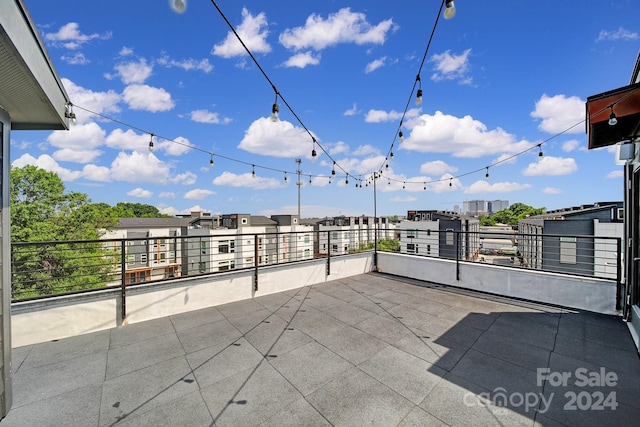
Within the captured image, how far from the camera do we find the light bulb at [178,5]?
1592 millimetres

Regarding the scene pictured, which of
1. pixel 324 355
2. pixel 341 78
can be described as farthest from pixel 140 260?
pixel 341 78

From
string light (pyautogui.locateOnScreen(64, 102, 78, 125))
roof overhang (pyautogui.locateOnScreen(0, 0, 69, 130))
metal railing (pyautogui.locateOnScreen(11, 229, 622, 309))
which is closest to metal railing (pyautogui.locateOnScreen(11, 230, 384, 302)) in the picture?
metal railing (pyautogui.locateOnScreen(11, 229, 622, 309))

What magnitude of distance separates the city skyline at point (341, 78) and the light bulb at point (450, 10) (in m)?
0.20

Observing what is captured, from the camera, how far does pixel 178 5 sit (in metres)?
1.61

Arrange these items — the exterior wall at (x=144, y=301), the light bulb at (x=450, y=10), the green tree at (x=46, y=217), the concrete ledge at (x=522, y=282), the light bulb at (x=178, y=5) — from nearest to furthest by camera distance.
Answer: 1. the light bulb at (x=178, y=5)
2. the light bulb at (x=450, y=10)
3. the exterior wall at (x=144, y=301)
4. the concrete ledge at (x=522, y=282)
5. the green tree at (x=46, y=217)

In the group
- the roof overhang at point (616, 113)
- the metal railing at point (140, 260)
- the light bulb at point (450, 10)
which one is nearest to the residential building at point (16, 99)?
the metal railing at point (140, 260)

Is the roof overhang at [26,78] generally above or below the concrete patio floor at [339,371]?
above

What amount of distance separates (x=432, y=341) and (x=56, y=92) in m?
3.93

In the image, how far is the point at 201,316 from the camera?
11.3 feet

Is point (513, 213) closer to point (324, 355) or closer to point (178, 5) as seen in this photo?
point (324, 355)

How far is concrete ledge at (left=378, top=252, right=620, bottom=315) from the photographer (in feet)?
11.3

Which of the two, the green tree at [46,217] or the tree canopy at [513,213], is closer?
the green tree at [46,217]

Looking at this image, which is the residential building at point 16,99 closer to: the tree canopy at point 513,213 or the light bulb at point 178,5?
the light bulb at point 178,5

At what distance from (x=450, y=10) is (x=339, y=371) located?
3162 mm
